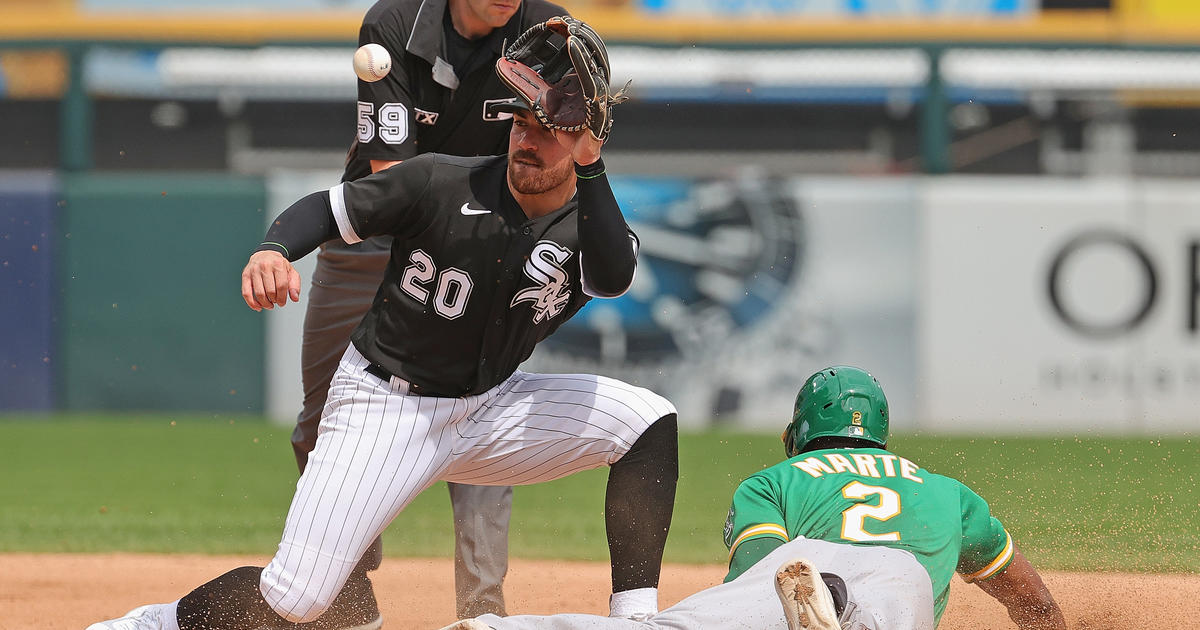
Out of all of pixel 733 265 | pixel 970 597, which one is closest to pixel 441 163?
pixel 970 597

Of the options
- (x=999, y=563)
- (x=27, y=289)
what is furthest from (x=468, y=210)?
(x=27, y=289)

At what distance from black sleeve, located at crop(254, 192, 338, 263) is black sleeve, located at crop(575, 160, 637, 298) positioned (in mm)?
552

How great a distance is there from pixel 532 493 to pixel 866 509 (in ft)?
12.8

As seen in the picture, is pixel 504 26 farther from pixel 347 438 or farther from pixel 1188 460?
pixel 1188 460

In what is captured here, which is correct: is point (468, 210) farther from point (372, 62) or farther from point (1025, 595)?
point (1025, 595)

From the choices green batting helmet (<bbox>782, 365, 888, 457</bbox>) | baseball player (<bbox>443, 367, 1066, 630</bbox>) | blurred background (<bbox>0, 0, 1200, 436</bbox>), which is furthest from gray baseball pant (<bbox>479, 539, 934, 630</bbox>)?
blurred background (<bbox>0, 0, 1200, 436</bbox>)

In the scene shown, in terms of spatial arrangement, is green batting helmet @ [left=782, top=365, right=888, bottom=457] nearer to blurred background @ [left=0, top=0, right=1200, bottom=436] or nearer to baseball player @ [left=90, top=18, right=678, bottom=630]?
baseball player @ [left=90, top=18, right=678, bottom=630]

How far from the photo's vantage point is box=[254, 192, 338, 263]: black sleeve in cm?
282

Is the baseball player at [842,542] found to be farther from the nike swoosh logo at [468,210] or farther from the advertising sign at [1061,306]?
the advertising sign at [1061,306]

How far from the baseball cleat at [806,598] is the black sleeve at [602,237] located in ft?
2.60

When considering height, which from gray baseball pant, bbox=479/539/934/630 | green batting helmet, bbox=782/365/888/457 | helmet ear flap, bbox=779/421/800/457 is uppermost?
green batting helmet, bbox=782/365/888/457

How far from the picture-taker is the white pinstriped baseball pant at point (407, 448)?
2859 millimetres

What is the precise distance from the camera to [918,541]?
2.67 m

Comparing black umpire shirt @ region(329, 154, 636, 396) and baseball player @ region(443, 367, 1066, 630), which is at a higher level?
black umpire shirt @ region(329, 154, 636, 396)
